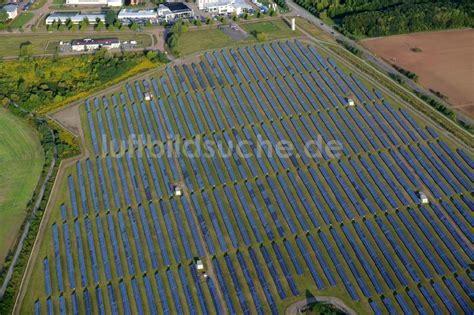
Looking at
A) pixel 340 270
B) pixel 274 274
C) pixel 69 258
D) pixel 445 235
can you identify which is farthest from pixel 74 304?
pixel 445 235

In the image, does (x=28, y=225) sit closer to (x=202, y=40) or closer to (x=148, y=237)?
(x=148, y=237)

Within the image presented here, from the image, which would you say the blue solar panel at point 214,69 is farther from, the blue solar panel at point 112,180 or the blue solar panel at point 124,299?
the blue solar panel at point 124,299

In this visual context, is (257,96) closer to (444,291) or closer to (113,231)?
(113,231)

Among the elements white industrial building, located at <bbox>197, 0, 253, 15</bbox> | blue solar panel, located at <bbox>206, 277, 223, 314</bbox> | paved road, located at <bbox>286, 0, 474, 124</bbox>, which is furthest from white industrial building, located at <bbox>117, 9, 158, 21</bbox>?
blue solar panel, located at <bbox>206, 277, 223, 314</bbox>

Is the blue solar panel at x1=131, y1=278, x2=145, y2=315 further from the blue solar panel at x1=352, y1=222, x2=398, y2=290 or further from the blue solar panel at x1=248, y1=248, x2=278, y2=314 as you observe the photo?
the blue solar panel at x1=352, y1=222, x2=398, y2=290

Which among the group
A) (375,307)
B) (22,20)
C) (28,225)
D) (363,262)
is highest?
(22,20)

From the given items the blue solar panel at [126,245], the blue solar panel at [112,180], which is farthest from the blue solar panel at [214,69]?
the blue solar panel at [126,245]

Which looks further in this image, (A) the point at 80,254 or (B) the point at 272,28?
(B) the point at 272,28

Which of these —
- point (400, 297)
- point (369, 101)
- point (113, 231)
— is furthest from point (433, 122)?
point (113, 231)
